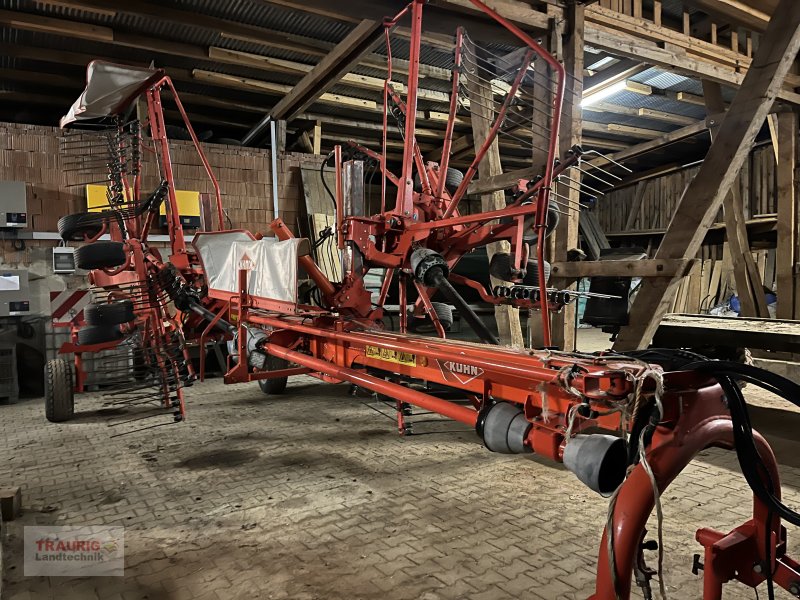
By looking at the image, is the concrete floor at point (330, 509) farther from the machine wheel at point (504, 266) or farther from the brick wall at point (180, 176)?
the brick wall at point (180, 176)

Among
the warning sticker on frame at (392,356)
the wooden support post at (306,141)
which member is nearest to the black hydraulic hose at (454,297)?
the warning sticker on frame at (392,356)

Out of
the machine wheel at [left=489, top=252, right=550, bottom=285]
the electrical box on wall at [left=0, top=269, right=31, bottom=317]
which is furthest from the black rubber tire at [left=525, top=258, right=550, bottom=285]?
the electrical box on wall at [left=0, top=269, right=31, bottom=317]

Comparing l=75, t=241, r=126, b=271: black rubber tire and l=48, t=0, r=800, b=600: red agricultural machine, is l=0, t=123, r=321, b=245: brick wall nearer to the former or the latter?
l=48, t=0, r=800, b=600: red agricultural machine

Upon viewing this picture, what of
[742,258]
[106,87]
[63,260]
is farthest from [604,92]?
[63,260]

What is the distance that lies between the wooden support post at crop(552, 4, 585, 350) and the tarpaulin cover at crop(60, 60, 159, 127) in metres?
3.39

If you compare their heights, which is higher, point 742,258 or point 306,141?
point 306,141

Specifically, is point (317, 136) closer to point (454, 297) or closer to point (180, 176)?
point (180, 176)

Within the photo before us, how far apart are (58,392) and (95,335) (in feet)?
1.81

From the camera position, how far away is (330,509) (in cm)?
282

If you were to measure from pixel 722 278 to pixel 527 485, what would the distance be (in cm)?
972

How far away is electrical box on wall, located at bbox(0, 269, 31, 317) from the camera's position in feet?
19.1

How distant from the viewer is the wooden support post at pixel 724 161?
319 centimetres

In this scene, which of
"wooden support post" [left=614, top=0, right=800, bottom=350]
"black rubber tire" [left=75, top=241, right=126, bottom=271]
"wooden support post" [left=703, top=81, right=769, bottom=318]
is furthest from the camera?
"wooden support post" [left=703, top=81, right=769, bottom=318]

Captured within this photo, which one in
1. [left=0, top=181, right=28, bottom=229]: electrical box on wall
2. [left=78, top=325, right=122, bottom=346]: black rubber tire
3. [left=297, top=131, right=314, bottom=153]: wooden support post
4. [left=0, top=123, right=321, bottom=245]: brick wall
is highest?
[left=297, top=131, right=314, bottom=153]: wooden support post
